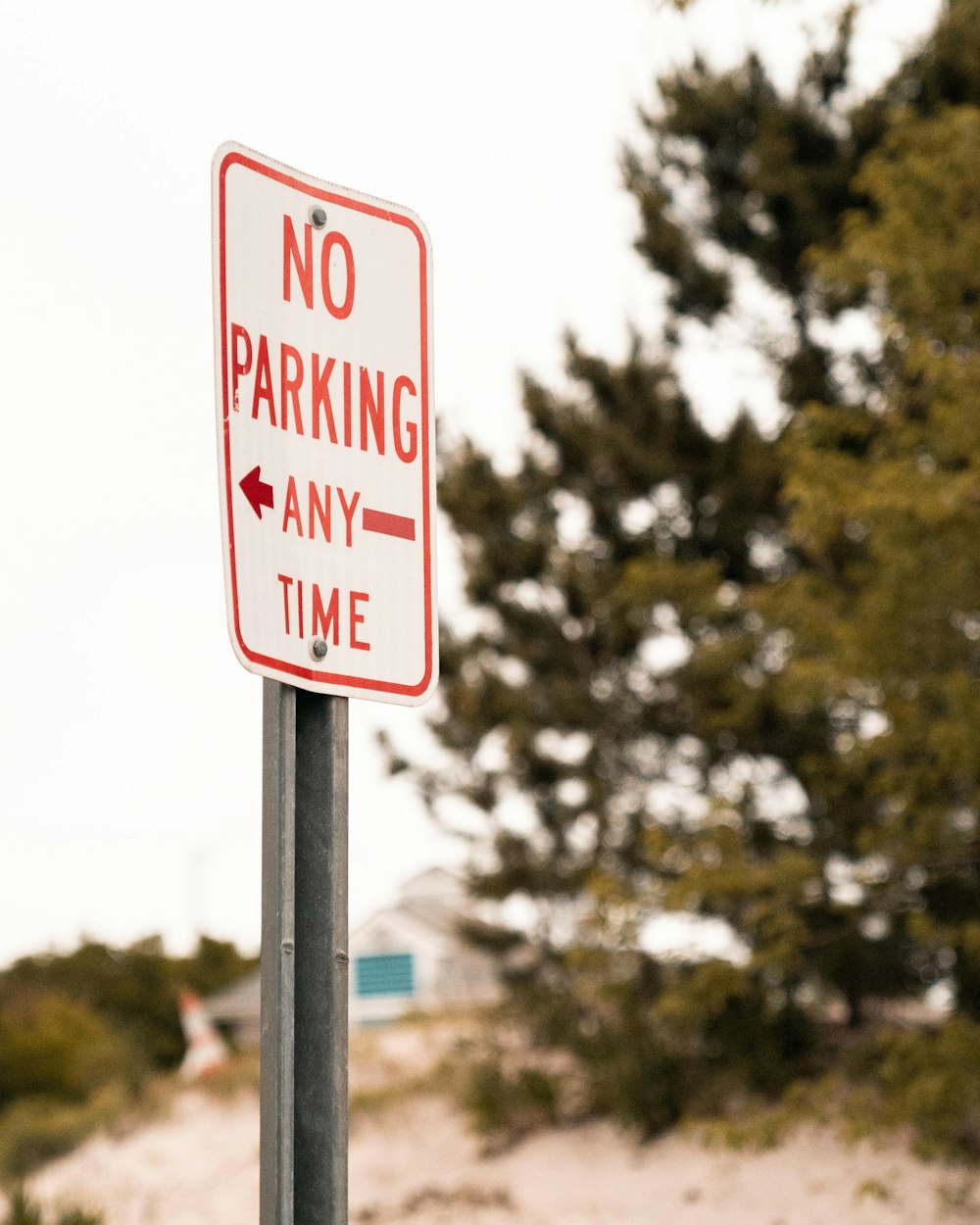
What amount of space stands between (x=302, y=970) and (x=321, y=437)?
0.55 meters

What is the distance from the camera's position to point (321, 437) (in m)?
1.71

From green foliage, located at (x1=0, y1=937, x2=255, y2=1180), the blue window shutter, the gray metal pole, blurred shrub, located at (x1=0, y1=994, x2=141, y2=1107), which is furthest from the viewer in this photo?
the blue window shutter

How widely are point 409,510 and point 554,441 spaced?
13864 mm

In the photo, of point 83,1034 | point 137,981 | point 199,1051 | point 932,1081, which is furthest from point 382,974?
point 932,1081

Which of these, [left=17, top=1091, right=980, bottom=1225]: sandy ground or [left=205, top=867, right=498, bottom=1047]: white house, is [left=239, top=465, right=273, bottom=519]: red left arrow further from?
[left=205, top=867, right=498, bottom=1047]: white house

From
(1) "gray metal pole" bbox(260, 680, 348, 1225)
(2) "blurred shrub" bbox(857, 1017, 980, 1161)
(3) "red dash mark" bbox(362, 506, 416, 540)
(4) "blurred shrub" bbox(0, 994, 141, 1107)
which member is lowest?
(4) "blurred shrub" bbox(0, 994, 141, 1107)

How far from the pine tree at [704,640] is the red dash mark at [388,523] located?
993 cm

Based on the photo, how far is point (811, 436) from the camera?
11.4 metres

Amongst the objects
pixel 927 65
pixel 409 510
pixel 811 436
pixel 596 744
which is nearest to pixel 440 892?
pixel 596 744

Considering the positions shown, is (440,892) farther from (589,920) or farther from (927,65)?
(927,65)

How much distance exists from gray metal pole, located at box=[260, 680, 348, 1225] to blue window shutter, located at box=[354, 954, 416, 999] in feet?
131

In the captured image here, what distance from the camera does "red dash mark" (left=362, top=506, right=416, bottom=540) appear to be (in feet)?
5.68

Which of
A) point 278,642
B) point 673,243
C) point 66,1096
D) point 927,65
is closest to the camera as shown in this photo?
point 278,642

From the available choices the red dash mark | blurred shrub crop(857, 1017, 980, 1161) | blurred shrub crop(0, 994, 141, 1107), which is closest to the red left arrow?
the red dash mark
